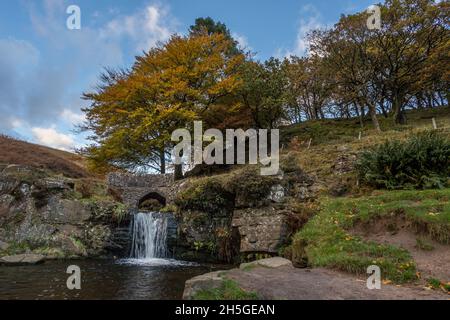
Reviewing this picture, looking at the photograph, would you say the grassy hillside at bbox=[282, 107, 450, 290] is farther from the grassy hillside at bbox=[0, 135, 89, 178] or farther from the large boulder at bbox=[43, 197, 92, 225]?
the grassy hillside at bbox=[0, 135, 89, 178]

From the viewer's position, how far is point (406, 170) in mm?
13453

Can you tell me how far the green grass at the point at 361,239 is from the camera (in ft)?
27.0

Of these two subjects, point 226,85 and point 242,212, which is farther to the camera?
point 226,85

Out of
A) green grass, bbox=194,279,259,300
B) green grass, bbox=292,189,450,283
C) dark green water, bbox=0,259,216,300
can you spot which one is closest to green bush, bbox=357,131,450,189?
green grass, bbox=292,189,450,283

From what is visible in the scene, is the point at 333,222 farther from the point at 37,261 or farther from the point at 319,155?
the point at 37,261

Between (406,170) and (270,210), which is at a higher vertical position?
(406,170)

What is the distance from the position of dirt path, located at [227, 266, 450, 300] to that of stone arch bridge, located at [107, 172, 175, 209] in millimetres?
15870

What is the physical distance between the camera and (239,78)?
27.0 metres

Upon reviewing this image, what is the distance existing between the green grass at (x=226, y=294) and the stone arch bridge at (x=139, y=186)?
16.7m

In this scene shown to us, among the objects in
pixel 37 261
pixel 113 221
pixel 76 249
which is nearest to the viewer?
pixel 37 261

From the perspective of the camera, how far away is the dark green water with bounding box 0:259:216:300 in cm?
834

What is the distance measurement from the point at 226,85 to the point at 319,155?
30.1 feet

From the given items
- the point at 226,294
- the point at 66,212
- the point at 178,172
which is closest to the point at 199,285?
the point at 226,294
